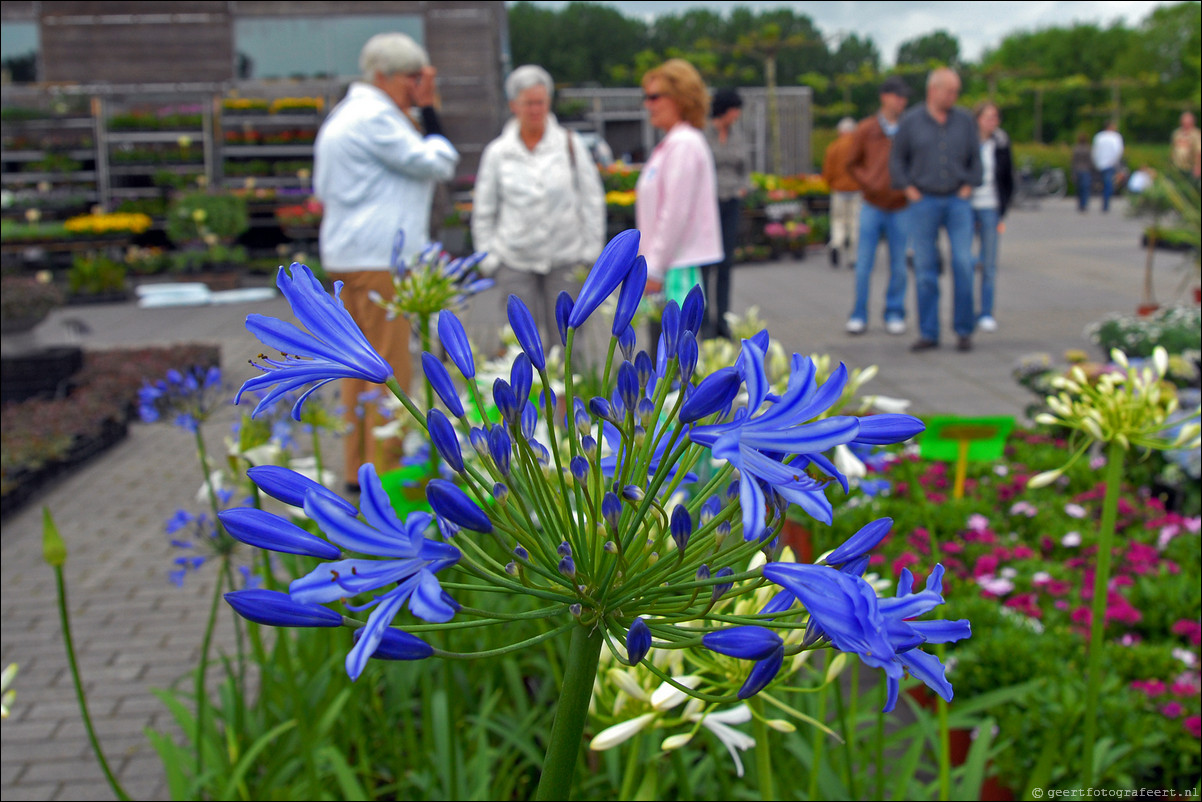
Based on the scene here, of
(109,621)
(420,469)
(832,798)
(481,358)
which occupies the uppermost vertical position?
(481,358)

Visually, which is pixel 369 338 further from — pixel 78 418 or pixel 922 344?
pixel 922 344

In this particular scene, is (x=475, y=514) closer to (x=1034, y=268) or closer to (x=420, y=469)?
(x=420, y=469)

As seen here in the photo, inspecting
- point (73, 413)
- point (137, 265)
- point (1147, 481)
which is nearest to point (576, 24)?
point (1147, 481)

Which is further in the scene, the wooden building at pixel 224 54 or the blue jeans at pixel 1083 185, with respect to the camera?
the blue jeans at pixel 1083 185

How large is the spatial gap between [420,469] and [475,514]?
2198 millimetres

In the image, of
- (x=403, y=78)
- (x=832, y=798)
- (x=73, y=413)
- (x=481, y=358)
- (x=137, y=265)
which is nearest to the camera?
(x=832, y=798)

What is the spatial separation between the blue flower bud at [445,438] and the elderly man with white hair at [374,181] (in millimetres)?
4052

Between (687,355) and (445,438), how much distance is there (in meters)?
0.20

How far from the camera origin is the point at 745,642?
0.76 meters

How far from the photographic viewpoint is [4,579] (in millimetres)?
4691

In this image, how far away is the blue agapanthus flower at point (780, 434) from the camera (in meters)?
0.69

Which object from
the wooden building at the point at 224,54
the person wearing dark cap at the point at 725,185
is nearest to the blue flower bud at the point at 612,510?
the person wearing dark cap at the point at 725,185

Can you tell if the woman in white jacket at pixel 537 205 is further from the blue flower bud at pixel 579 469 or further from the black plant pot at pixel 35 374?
the blue flower bud at pixel 579 469

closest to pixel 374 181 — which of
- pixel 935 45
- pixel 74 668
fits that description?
pixel 74 668
